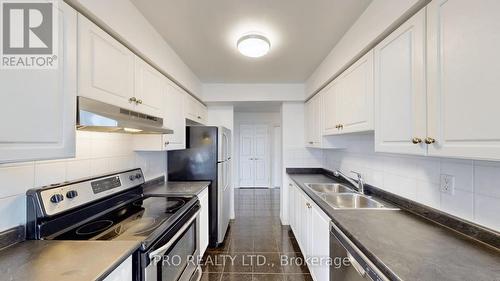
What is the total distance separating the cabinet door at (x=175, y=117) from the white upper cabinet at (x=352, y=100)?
1.74 m

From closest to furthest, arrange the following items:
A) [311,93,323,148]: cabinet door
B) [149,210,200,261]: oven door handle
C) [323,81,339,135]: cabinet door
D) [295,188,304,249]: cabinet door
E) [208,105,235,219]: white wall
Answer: [149,210,200,261]: oven door handle → [323,81,339,135]: cabinet door → [295,188,304,249]: cabinet door → [311,93,323,148]: cabinet door → [208,105,235,219]: white wall

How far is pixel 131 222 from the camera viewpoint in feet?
4.96

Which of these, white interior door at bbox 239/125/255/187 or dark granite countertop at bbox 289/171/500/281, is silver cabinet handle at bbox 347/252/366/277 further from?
white interior door at bbox 239/125/255/187

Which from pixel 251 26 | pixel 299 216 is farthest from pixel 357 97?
pixel 299 216

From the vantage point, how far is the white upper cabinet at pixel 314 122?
2908 millimetres

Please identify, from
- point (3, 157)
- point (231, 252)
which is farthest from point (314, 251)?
point (3, 157)

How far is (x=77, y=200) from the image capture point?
4.47 ft

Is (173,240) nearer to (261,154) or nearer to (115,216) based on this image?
(115,216)

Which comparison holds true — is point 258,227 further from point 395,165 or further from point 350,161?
point 395,165

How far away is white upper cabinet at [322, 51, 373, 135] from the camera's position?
167 centimetres

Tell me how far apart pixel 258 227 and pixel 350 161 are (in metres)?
1.86

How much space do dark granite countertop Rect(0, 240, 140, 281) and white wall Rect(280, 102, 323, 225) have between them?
291 cm

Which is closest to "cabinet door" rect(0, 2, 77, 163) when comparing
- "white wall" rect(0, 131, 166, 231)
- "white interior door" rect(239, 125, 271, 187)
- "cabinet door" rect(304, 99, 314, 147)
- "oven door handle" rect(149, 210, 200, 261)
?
"white wall" rect(0, 131, 166, 231)

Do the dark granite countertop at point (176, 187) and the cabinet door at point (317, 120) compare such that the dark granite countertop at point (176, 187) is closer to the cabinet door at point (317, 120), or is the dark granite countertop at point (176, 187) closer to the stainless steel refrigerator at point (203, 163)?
the stainless steel refrigerator at point (203, 163)
